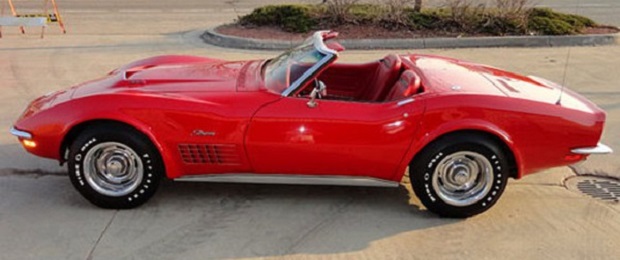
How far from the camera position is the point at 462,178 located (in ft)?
13.1

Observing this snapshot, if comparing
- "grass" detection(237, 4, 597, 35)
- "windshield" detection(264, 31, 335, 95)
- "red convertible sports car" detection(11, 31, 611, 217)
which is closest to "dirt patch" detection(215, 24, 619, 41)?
"grass" detection(237, 4, 597, 35)

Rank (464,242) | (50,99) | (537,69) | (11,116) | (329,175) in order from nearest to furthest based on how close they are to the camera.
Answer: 1. (464,242)
2. (329,175)
3. (50,99)
4. (11,116)
5. (537,69)

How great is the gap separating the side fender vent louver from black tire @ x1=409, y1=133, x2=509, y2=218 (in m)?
1.20

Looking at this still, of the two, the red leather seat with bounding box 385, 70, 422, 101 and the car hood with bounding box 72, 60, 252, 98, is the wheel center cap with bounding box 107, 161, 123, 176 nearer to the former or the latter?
the car hood with bounding box 72, 60, 252, 98

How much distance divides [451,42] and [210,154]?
22.2 feet

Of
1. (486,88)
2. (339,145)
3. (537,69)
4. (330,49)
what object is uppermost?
(330,49)

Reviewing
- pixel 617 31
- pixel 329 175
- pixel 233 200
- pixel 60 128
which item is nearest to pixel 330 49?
pixel 329 175

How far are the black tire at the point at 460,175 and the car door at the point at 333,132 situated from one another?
0.20m

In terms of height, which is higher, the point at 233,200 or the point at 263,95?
the point at 263,95

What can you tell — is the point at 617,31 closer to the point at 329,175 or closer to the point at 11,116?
the point at 329,175

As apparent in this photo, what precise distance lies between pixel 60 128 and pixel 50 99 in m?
0.47

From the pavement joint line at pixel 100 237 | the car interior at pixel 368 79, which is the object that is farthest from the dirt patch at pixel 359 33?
the pavement joint line at pixel 100 237

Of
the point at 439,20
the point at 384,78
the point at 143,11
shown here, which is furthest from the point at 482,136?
the point at 143,11

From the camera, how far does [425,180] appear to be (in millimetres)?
3951
